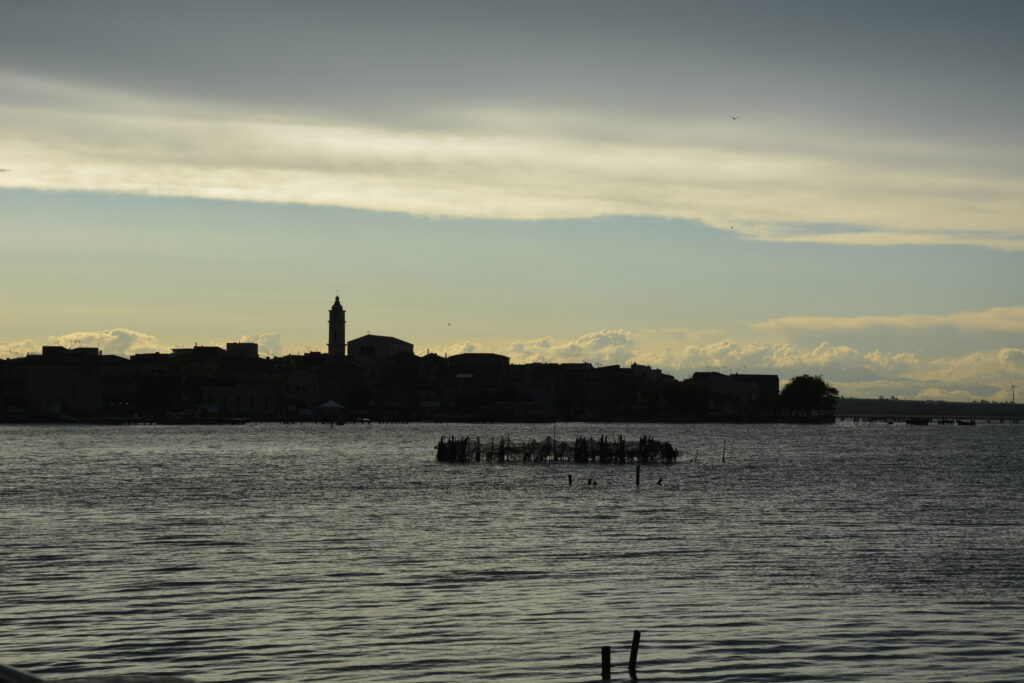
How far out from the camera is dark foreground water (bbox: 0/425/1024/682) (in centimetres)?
3192

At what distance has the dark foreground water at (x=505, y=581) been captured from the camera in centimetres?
3192

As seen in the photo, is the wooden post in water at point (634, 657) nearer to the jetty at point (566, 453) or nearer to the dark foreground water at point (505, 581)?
the dark foreground water at point (505, 581)

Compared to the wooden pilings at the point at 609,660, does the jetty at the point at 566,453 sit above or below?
above

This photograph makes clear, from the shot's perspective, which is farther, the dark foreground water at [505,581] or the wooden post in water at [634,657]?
the dark foreground water at [505,581]

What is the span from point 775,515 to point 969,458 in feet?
292

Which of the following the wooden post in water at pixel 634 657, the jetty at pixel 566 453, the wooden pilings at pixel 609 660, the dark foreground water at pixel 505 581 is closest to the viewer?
the wooden pilings at pixel 609 660

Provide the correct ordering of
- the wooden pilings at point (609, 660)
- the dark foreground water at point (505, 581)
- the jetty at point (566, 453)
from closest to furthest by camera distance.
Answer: the wooden pilings at point (609, 660)
the dark foreground water at point (505, 581)
the jetty at point (566, 453)

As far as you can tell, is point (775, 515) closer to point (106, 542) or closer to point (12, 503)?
point (106, 542)

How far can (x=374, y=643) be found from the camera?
33406 mm

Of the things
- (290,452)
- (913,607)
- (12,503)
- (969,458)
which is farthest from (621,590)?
(969,458)

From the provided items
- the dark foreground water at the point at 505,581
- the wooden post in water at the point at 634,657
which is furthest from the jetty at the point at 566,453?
the wooden post in water at the point at 634,657

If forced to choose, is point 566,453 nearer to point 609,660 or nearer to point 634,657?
point 634,657

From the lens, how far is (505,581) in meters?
43.4

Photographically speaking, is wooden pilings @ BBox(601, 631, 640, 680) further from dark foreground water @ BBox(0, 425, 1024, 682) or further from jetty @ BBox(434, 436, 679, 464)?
jetty @ BBox(434, 436, 679, 464)
